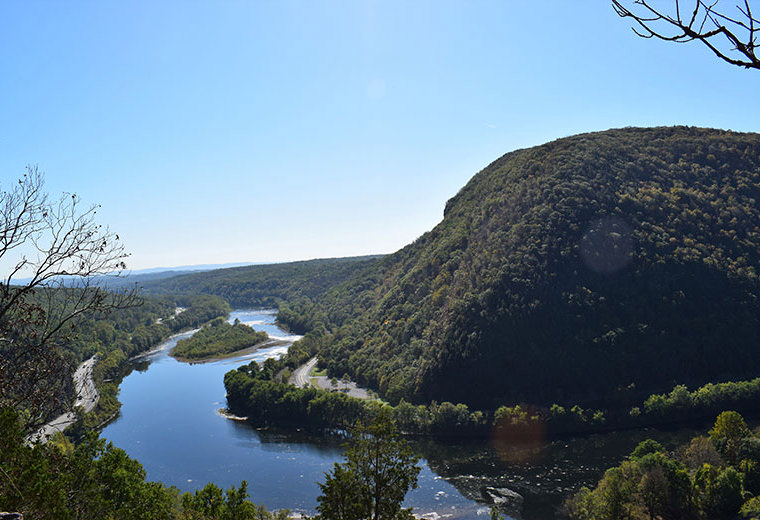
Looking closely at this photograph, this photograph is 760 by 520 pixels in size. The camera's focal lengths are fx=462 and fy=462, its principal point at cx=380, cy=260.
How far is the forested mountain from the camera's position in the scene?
7456 cm

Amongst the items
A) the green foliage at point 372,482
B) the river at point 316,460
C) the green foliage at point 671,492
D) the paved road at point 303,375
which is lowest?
the river at point 316,460

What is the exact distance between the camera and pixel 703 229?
89688 millimetres

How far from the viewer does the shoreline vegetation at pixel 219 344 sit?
128 meters

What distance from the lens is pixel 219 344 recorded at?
5310 inches

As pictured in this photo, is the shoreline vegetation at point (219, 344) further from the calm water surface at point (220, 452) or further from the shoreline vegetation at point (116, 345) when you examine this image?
the calm water surface at point (220, 452)

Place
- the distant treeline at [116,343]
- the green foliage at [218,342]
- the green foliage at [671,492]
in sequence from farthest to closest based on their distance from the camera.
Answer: the green foliage at [218,342], the distant treeline at [116,343], the green foliage at [671,492]

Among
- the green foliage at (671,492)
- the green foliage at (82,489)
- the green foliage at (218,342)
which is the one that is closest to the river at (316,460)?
the green foliage at (671,492)

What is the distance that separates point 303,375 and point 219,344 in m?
48.0

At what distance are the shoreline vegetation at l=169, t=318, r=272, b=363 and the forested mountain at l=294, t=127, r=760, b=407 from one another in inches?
1418

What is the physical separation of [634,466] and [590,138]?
3750 inches

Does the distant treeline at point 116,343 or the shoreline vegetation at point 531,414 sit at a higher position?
the distant treeline at point 116,343

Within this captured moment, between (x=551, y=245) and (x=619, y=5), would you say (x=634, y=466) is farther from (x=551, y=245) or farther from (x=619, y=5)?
(x=551, y=245)

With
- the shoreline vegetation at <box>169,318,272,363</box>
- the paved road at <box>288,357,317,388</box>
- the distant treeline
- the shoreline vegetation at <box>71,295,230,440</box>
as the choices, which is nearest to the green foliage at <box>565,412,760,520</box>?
the shoreline vegetation at <box>71,295,230,440</box>

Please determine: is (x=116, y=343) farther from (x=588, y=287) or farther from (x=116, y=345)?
(x=588, y=287)
